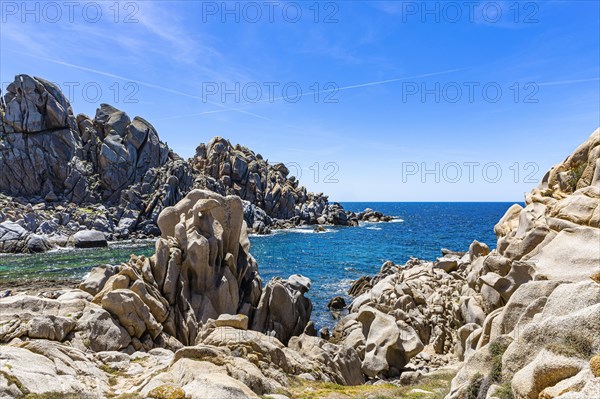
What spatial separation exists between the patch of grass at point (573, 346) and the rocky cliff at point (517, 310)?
0.06ft

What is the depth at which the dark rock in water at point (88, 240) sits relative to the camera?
83750mm

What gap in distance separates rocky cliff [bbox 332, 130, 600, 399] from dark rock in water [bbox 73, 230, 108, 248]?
221 ft

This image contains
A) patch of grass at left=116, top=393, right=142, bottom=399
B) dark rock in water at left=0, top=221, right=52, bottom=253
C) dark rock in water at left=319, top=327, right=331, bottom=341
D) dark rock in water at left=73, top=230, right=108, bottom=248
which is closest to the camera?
patch of grass at left=116, top=393, right=142, bottom=399

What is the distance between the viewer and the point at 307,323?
3478 centimetres

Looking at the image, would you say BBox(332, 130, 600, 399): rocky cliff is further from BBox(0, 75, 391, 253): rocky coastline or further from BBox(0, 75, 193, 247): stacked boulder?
BBox(0, 75, 193, 247): stacked boulder

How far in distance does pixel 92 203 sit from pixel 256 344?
356ft

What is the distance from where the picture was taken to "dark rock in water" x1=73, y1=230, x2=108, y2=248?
83.8 meters

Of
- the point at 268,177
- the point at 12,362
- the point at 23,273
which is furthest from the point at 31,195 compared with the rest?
the point at 12,362

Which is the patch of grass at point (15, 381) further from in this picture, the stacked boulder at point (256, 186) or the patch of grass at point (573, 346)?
the stacked boulder at point (256, 186)

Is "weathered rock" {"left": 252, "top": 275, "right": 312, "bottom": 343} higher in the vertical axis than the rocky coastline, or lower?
lower

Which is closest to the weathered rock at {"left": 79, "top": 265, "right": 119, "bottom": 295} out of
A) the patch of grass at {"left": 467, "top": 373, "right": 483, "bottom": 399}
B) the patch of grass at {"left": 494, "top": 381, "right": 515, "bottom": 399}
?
the patch of grass at {"left": 467, "top": 373, "right": 483, "bottom": 399}

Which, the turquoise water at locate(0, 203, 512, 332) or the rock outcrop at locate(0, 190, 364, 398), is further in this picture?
the turquoise water at locate(0, 203, 512, 332)

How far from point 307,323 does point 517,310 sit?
23597 millimetres

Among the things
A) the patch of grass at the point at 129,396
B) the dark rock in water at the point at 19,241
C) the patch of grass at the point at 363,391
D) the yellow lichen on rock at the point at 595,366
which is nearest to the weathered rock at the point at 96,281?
the patch of grass at the point at 129,396
